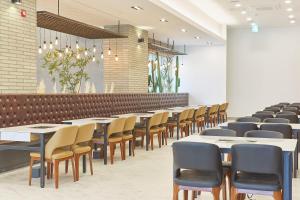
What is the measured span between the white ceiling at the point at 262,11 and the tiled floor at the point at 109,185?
720cm

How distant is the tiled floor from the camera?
5.64 meters

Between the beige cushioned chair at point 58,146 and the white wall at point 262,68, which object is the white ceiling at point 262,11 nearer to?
the white wall at point 262,68

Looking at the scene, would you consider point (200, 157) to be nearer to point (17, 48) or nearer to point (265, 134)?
point (265, 134)

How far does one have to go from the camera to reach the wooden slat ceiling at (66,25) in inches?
339

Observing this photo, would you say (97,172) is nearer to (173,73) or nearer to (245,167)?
(245,167)

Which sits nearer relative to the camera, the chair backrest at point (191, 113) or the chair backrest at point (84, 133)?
the chair backrest at point (84, 133)

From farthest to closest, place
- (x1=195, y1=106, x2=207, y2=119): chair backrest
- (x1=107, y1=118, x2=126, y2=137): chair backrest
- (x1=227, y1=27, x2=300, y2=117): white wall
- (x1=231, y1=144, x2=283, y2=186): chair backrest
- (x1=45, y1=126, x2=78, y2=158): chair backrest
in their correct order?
1. (x1=227, y1=27, x2=300, y2=117): white wall
2. (x1=195, y1=106, x2=207, y2=119): chair backrest
3. (x1=107, y1=118, x2=126, y2=137): chair backrest
4. (x1=45, y1=126, x2=78, y2=158): chair backrest
5. (x1=231, y1=144, x2=283, y2=186): chair backrest

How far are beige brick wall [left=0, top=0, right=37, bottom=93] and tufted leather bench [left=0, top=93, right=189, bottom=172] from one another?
0.29m

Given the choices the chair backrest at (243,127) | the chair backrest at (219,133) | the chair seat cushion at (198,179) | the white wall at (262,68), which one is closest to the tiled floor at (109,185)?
the chair backrest at (219,133)

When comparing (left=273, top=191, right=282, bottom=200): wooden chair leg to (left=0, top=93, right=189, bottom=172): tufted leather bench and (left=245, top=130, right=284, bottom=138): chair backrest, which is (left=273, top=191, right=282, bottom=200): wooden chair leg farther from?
(left=0, top=93, right=189, bottom=172): tufted leather bench

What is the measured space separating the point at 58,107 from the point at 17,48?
1.64 meters

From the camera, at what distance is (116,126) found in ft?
26.8

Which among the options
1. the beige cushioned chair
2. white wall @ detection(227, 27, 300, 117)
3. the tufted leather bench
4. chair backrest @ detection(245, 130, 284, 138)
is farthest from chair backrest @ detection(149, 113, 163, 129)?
white wall @ detection(227, 27, 300, 117)

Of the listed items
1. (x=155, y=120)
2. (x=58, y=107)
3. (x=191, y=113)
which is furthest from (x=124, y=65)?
(x=58, y=107)
